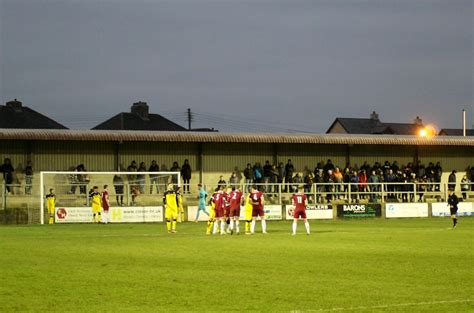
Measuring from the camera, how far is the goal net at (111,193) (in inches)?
2046

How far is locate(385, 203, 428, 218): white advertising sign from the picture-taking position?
193ft

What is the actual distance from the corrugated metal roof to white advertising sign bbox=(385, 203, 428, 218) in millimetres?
9626

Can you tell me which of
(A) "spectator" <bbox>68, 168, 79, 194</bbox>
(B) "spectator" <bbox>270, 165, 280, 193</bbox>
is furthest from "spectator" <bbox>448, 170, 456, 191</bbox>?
(A) "spectator" <bbox>68, 168, 79, 194</bbox>

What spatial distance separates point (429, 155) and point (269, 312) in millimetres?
58011

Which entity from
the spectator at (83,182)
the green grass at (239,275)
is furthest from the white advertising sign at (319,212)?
the green grass at (239,275)

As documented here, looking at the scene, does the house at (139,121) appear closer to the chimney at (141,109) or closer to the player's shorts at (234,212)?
the chimney at (141,109)

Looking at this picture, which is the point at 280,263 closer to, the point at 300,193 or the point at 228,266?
the point at 228,266

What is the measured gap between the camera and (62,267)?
2284 centimetres

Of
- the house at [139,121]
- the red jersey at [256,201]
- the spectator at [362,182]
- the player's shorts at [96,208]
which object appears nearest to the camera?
the red jersey at [256,201]

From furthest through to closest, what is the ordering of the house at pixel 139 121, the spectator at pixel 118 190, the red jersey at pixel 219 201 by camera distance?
the house at pixel 139 121 → the spectator at pixel 118 190 → the red jersey at pixel 219 201

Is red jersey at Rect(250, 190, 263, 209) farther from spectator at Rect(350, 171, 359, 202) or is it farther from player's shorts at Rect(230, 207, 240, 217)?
spectator at Rect(350, 171, 359, 202)

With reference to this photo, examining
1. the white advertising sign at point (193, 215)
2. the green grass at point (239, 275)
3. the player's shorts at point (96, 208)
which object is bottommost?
the green grass at point (239, 275)

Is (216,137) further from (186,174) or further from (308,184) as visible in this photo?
(308,184)

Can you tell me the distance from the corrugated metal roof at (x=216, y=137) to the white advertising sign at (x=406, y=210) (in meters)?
9.63
